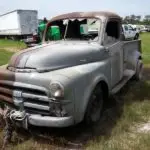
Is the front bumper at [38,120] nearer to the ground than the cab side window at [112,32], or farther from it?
nearer to the ground

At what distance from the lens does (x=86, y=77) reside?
5.02 metres

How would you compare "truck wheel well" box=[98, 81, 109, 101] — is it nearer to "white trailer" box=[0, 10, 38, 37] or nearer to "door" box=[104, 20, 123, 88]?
"door" box=[104, 20, 123, 88]

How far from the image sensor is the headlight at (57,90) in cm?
455

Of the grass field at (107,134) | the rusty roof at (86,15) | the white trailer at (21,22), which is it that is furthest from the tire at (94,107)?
the white trailer at (21,22)

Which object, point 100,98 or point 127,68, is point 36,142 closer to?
point 100,98

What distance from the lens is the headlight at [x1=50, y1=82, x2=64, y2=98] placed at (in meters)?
4.55

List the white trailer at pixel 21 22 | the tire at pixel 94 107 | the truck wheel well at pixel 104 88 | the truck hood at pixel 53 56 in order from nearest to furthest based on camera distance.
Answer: the truck hood at pixel 53 56 < the tire at pixel 94 107 < the truck wheel well at pixel 104 88 < the white trailer at pixel 21 22

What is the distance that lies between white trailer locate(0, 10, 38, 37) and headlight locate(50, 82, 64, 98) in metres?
29.1

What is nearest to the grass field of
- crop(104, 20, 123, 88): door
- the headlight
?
crop(104, 20, 123, 88): door

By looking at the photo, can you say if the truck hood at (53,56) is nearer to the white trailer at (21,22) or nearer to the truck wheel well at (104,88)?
the truck wheel well at (104,88)

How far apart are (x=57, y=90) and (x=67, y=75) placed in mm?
323

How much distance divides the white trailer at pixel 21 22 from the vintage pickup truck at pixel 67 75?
88.1 feet

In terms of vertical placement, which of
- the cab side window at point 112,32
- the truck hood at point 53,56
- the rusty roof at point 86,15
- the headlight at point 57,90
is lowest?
the headlight at point 57,90

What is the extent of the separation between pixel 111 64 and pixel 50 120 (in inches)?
83.1
